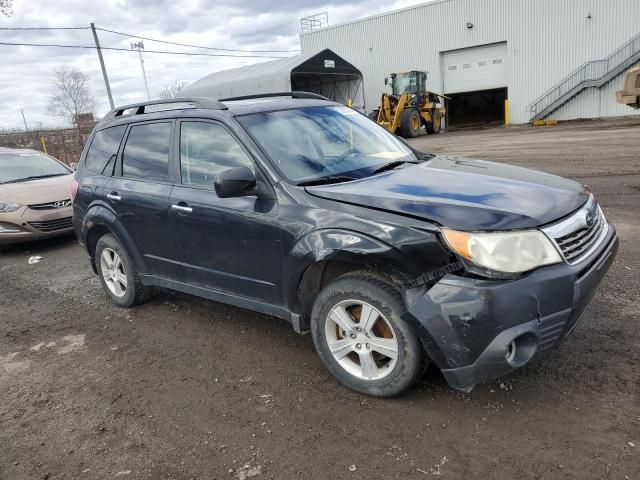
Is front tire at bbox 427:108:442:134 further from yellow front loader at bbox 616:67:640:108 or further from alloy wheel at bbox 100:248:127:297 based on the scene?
alloy wheel at bbox 100:248:127:297

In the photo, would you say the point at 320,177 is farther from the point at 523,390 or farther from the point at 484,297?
the point at 523,390

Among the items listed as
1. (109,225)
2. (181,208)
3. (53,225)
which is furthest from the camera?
(53,225)

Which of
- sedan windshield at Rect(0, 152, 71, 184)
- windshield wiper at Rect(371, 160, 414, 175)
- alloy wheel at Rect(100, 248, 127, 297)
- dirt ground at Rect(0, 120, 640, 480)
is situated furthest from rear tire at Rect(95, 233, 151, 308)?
sedan windshield at Rect(0, 152, 71, 184)

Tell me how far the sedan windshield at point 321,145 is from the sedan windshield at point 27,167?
21.4ft

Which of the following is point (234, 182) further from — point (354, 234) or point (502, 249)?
point (502, 249)

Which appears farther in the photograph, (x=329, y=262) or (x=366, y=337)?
(x=329, y=262)

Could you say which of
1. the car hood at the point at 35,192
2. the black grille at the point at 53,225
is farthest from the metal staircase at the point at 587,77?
the black grille at the point at 53,225

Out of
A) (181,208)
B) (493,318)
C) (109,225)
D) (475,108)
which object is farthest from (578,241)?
(475,108)

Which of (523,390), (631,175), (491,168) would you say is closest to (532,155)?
(631,175)

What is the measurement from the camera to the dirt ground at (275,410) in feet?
8.48

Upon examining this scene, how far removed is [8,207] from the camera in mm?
7746

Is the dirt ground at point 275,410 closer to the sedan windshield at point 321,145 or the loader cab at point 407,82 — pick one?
the sedan windshield at point 321,145

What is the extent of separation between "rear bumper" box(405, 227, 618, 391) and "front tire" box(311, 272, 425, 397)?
14 cm

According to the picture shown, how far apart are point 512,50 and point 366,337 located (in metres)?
29.0
